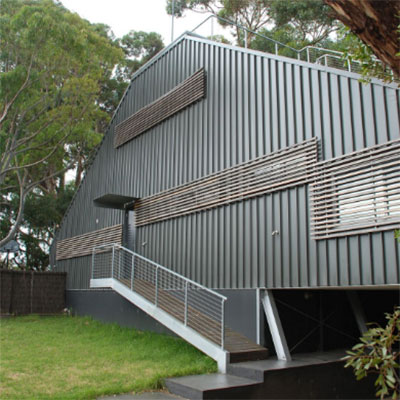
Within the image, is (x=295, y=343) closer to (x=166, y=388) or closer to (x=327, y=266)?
(x=327, y=266)

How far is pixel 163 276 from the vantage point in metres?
11.1

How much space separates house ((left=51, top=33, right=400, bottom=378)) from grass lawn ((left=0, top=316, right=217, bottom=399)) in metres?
0.69

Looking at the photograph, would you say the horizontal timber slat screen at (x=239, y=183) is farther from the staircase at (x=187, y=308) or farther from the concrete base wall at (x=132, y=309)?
the concrete base wall at (x=132, y=309)

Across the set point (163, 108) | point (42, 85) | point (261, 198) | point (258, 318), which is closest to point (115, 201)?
point (163, 108)

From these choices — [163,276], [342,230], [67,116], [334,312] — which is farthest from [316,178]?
[67,116]

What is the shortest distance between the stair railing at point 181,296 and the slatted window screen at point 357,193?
2.25 meters

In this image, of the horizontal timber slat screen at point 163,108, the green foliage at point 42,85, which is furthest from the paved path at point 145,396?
the green foliage at point 42,85

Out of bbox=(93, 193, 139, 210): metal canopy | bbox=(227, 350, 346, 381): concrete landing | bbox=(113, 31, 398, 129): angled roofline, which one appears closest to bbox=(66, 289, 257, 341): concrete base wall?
bbox=(227, 350, 346, 381): concrete landing

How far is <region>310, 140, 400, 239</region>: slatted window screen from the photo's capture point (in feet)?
21.4

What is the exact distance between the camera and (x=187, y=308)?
8.91 m

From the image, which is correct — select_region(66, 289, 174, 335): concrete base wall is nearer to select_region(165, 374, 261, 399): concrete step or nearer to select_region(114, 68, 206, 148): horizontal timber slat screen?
select_region(165, 374, 261, 399): concrete step

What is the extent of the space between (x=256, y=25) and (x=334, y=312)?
18.1 m

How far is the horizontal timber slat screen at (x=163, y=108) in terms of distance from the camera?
11.1m

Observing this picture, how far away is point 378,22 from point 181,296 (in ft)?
27.5
